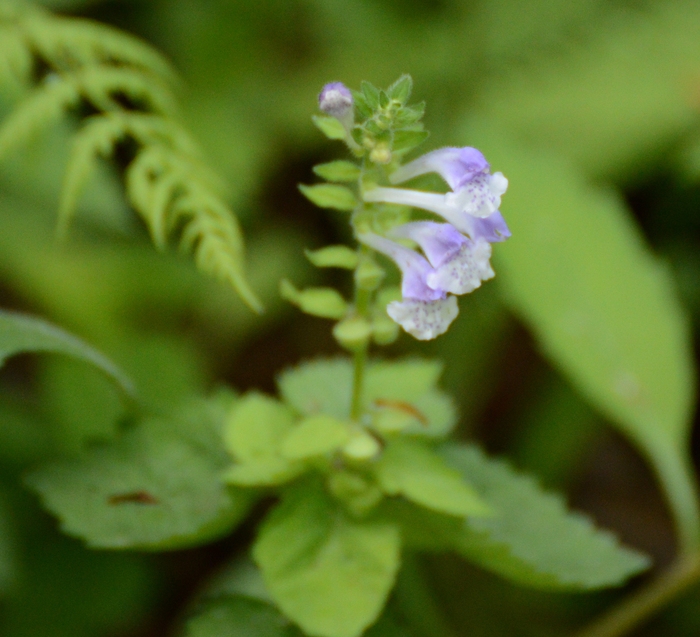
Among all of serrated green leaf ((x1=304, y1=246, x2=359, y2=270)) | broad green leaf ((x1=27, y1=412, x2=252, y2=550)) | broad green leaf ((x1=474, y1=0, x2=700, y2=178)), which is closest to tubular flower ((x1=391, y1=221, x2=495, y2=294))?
serrated green leaf ((x1=304, y1=246, x2=359, y2=270))

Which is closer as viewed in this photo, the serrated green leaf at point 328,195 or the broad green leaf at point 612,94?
the serrated green leaf at point 328,195

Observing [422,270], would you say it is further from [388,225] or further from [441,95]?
[441,95]

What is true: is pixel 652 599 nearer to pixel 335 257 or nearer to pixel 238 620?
pixel 238 620

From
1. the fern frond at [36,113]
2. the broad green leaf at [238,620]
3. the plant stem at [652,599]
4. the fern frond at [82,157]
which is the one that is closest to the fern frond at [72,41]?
the fern frond at [36,113]

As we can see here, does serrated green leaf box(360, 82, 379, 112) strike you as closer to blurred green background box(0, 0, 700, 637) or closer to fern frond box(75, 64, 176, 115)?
fern frond box(75, 64, 176, 115)

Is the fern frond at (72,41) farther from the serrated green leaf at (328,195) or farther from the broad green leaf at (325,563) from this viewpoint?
the broad green leaf at (325,563)

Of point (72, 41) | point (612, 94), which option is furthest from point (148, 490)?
point (612, 94)
